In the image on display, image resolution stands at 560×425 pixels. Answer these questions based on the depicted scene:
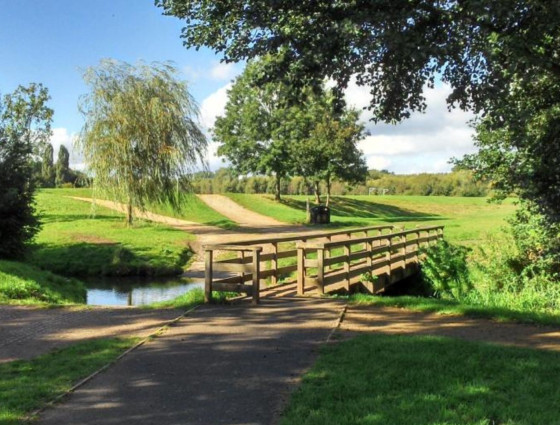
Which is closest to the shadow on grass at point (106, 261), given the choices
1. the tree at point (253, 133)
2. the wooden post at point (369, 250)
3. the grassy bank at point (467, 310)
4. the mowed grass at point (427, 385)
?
the wooden post at point (369, 250)

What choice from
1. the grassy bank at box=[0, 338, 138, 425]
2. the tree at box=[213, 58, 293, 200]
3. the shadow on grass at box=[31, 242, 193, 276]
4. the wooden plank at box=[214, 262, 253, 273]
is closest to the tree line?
the tree at box=[213, 58, 293, 200]

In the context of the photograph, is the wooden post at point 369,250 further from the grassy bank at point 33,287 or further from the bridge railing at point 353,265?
the grassy bank at point 33,287

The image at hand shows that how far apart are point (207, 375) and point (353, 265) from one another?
993cm

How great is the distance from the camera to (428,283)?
1673 centimetres

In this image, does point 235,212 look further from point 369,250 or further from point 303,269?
point 303,269

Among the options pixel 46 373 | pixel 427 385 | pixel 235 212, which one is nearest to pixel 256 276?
pixel 46 373

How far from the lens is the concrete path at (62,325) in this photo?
7.46 m

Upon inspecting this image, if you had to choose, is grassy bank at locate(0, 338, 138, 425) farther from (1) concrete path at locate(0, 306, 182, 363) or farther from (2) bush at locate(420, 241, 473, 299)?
(2) bush at locate(420, 241, 473, 299)

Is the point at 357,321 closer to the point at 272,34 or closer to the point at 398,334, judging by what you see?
the point at 398,334

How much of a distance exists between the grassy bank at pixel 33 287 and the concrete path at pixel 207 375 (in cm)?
519

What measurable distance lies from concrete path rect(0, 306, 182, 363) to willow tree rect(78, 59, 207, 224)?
17.2m

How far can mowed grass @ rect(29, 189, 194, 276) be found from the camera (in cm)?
2042

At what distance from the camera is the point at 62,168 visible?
8175 cm

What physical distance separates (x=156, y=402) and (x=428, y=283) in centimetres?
1295
